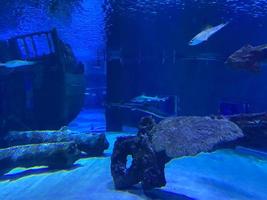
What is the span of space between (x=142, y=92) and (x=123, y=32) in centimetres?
382

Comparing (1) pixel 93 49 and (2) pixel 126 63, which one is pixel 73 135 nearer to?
(2) pixel 126 63

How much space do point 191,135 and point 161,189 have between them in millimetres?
1604

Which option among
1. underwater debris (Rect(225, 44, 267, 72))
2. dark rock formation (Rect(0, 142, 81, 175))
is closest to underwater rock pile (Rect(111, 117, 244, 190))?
underwater debris (Rect(225, 44, 267, 72))

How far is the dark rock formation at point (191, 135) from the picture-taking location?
16.4ft

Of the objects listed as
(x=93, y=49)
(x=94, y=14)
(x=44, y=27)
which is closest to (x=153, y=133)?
(x=94, y=14)

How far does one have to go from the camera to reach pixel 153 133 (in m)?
5.92

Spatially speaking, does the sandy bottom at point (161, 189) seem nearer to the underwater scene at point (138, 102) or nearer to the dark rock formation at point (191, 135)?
the underwater scene at point (138, 102)

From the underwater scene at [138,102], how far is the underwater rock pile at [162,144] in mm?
21

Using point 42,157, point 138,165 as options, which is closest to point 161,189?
point 138,165

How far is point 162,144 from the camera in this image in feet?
17.7

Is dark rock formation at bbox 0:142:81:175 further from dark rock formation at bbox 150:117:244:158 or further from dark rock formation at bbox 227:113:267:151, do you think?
dark rock formation at bbox 227:113:267:151

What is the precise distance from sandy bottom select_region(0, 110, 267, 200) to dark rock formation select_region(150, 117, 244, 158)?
1.17m

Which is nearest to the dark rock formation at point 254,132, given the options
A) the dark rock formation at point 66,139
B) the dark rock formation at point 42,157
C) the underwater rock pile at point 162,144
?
the underwater rock pile at point 162,144

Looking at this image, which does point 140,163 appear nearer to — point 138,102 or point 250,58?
point 250,58
